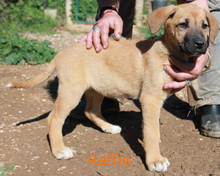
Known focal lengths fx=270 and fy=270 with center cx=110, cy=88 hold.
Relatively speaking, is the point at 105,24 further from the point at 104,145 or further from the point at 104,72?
the point at 104,145

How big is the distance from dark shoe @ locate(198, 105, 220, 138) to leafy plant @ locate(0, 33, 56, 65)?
3.65 m

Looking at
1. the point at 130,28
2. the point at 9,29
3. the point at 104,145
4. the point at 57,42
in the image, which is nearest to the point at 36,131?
the point at 104,145

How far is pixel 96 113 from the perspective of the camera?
151 inches

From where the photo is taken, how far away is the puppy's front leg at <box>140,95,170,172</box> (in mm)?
2713

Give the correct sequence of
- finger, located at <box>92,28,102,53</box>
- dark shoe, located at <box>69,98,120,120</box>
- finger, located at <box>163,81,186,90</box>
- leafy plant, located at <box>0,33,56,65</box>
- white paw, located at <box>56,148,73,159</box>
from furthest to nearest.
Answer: leafy plant, located at <box>0,33,56,65</box>, dark shoe, located at <box>69,98,120,120</box>, finger, located at <box>92,28,102,53</box>, white paw, located at <box>56,148,73,159</box>, finger, located at <box>163,81,186,90</box>

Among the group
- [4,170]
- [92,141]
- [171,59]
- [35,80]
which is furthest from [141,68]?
[4,170]

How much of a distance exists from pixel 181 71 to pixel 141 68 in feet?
1.43

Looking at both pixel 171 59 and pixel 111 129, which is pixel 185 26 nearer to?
pixel 171 59

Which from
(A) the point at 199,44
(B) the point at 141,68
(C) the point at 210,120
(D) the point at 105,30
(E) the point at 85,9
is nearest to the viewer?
(A) the point at 199,44

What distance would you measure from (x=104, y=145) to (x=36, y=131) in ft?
3.03

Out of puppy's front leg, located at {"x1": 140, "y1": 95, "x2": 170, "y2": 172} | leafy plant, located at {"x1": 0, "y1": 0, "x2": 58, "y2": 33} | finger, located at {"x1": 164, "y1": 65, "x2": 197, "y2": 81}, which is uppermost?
finger, located at {"x1": 164, "y1": 65, "x2": 197, "y2": 81}

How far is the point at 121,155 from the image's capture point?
304cm

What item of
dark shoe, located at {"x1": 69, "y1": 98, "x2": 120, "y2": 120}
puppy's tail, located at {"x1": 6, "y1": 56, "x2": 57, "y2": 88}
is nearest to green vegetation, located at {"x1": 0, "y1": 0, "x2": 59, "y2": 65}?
dark shoe, located at {"x1": 69, "y1": 98, "x2": 120, "y2": 120}

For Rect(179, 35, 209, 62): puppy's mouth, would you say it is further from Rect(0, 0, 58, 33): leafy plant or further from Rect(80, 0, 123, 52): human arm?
Rect(0, 0, 58, 33): leafy plant
